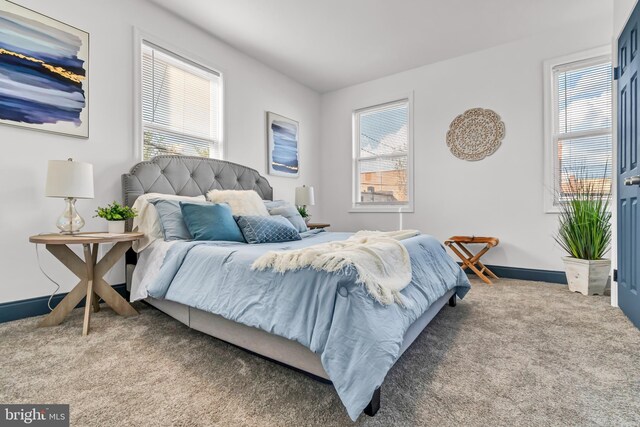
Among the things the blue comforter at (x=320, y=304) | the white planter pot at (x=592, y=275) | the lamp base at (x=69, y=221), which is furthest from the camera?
the white planter pot at (x=592, y=275)

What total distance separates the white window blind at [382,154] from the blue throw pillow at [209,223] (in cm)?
275

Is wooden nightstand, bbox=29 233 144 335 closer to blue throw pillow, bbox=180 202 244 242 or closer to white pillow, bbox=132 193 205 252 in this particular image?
white pillow, bbox=132 193 205 252

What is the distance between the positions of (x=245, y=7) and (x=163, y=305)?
2.75 metres

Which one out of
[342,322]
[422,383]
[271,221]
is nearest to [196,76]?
[271,221]

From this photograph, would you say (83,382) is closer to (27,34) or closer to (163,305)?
(163,305)

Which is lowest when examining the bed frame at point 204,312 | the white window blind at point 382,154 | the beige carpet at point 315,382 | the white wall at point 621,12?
the beige carpet at point 315,382

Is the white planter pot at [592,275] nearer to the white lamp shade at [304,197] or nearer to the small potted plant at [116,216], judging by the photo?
the white lamp shade at [304,197]

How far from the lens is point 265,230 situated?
8.26ft

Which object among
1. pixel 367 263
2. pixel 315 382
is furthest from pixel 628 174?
pixel 315 382

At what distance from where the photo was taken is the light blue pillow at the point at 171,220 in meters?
2.39

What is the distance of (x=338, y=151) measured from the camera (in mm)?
5062

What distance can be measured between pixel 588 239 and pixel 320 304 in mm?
2996

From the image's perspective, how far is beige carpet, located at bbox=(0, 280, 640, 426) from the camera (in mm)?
1196

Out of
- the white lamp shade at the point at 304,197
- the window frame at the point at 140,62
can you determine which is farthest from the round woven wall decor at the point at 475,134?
the window frame at the point at 140,62
